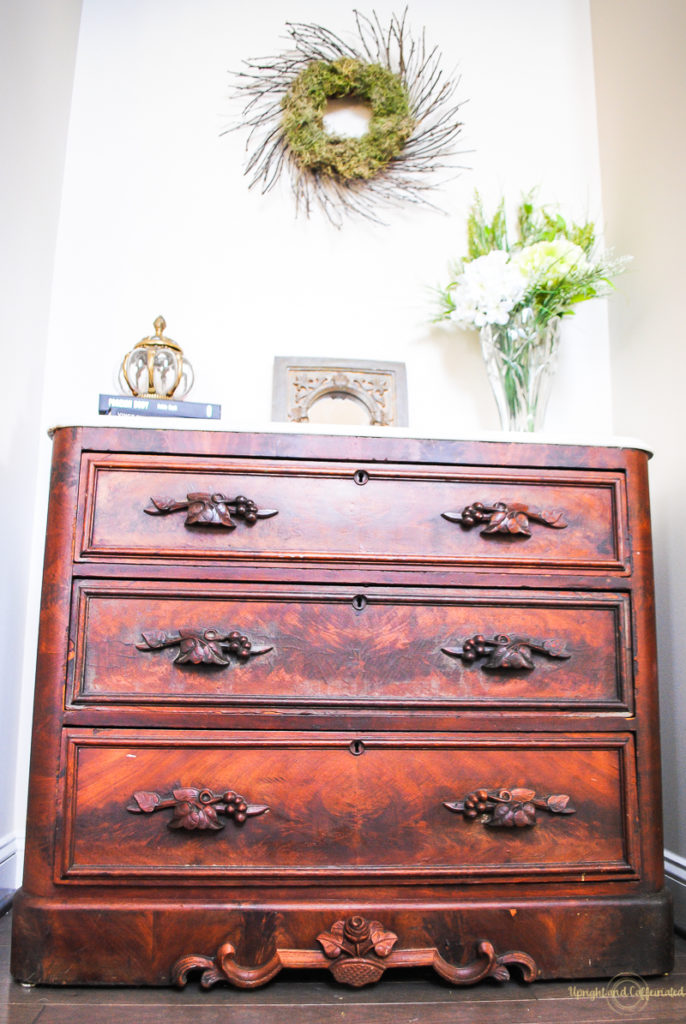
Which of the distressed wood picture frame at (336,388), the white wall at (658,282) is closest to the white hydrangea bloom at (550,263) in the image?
the white wall at (658,282)

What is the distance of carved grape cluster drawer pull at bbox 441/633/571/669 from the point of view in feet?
3.83

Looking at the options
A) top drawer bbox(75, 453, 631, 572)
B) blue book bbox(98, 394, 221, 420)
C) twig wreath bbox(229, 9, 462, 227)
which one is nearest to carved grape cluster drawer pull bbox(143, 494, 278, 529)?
top drawer bbox(75, 453, 631, 572)

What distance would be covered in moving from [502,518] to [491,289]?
0.64 metres

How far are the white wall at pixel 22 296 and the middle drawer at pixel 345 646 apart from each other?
47cm

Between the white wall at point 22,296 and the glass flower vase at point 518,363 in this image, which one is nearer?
the white wall at point 22,296

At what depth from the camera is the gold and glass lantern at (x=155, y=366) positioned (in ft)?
5.19

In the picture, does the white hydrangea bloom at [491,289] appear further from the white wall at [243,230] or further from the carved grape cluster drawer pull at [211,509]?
the carved grape cluster drawer pull at [211,509]

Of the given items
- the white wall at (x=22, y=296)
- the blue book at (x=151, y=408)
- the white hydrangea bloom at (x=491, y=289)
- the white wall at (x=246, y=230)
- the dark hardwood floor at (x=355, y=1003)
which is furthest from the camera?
the white wall at (x=246, y=230)

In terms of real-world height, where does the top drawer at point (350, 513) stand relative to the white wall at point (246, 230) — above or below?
below

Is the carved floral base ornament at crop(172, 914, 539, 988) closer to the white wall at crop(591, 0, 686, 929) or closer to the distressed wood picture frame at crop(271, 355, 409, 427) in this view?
the white wall at crop(591, 0, 686, 929)

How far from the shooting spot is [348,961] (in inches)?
42.4

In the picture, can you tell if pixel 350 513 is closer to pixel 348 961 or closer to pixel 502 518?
pixel 502 518

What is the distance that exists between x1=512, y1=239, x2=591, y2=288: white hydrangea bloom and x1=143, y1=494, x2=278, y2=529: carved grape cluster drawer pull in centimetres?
86

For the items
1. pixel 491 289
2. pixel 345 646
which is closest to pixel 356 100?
pixel 491 289
